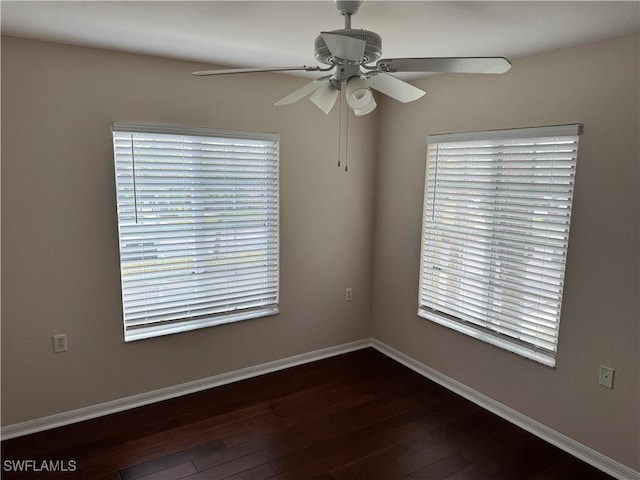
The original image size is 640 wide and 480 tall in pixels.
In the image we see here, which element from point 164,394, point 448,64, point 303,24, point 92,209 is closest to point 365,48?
point 448,64

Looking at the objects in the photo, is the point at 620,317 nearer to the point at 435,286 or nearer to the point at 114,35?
the point at 435,286

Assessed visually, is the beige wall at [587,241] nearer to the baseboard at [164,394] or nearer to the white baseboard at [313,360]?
the white baseboard at [313,360]

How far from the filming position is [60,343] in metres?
2.64

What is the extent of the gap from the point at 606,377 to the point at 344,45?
7.33ft

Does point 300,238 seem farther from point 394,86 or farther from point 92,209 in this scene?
point 394,86

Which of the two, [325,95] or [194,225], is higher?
[325,95]

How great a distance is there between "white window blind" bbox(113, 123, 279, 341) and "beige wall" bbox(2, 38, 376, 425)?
75 millimetres

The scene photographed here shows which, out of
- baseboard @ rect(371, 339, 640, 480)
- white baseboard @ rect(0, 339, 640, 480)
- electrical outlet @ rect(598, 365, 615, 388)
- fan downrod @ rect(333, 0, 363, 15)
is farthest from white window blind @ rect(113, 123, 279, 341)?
electrical outlet @ rect(598, 365, 615, 388)

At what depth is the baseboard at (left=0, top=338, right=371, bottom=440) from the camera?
8.59ft

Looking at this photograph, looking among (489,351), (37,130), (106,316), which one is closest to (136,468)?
(106,316)

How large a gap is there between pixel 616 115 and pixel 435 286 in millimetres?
1613

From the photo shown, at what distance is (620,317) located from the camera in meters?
2.27

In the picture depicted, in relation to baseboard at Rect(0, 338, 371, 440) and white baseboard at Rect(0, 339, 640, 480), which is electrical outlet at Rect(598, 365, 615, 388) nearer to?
white baseboard at Rect(0, 339, 640, 480)

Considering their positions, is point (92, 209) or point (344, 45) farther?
point (92, 209)
